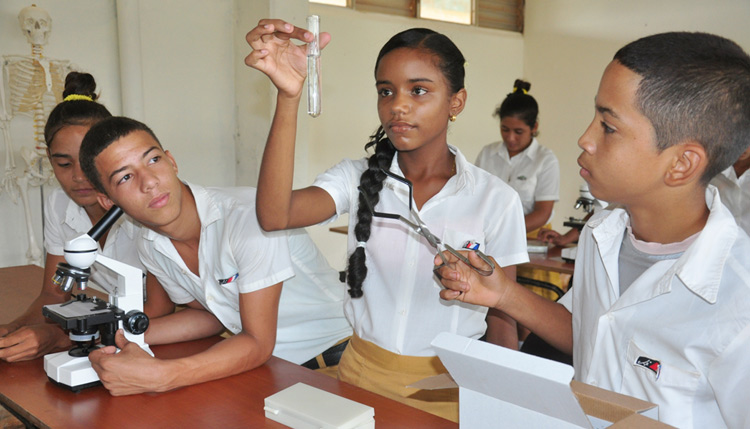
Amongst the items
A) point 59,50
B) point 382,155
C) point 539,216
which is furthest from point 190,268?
point 59,50

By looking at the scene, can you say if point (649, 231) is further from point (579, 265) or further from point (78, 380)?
point (78, 380)

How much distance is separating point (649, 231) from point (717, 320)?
0.28 meters

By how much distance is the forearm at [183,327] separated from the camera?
6.27ft

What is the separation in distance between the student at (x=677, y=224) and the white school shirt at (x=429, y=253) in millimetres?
478

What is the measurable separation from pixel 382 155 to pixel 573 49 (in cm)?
567

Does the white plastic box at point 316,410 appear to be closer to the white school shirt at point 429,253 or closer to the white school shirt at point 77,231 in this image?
the white school shirt at point 429,253

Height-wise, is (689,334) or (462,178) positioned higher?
A: (462,178)

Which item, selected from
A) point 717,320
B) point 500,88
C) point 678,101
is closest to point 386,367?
point 717,320

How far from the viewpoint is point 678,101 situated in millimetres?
1281

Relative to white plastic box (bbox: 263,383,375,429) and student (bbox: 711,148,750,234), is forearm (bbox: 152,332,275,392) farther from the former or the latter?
student (bbox: 711,148,750,234)

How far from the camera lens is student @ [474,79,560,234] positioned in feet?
14.6

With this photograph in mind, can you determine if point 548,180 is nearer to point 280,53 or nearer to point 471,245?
point 471,245

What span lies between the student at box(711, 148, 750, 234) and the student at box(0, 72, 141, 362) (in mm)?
2381

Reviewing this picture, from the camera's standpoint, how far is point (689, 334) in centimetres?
127
